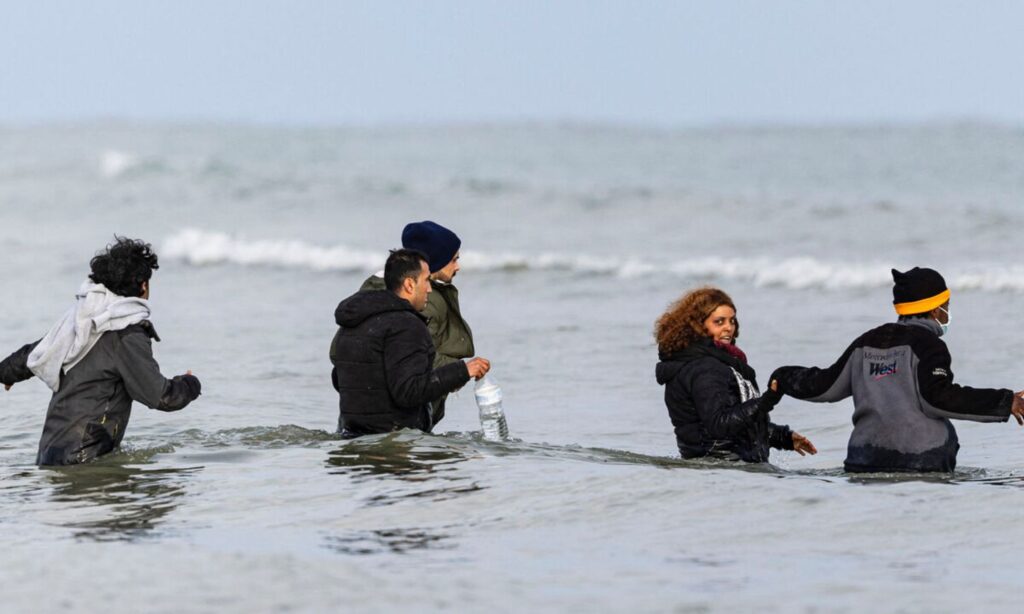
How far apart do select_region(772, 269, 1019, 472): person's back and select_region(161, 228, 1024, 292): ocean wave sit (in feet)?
38.5

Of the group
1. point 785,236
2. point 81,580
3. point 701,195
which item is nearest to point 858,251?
point 785,236

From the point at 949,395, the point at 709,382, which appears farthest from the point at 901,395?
the point at 709,382

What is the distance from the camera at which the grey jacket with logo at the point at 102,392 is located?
23.1 ft

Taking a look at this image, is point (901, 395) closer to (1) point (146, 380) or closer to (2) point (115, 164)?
(1) point (146, 380)

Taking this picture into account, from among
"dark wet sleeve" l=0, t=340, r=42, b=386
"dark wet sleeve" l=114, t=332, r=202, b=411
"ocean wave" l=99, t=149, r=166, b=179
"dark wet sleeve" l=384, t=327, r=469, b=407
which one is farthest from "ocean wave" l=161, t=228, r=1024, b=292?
"ocean wave" l=99, t=149, r=166, b=179

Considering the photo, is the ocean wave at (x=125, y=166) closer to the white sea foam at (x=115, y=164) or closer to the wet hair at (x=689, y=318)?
the white sea foam at (x=115, y=164)

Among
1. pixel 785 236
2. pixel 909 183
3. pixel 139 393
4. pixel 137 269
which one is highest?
pixel 909 183

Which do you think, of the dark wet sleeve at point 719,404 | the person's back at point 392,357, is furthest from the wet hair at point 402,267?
the dark wet sleeve at point 719,404

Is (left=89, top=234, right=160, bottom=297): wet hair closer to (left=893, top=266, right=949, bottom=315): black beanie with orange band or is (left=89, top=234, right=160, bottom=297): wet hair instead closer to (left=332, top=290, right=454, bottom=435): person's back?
(left=332, top=290, right=454, bottom=435): person's back

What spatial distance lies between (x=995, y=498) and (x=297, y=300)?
1429 cm

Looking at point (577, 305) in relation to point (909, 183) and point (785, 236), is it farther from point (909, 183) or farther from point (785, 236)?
point (909, 183)

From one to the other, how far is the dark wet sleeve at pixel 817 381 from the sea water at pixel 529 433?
0.48 m

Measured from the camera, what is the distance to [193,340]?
14836mm

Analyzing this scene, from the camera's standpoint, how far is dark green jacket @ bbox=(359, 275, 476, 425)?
8117 mm
